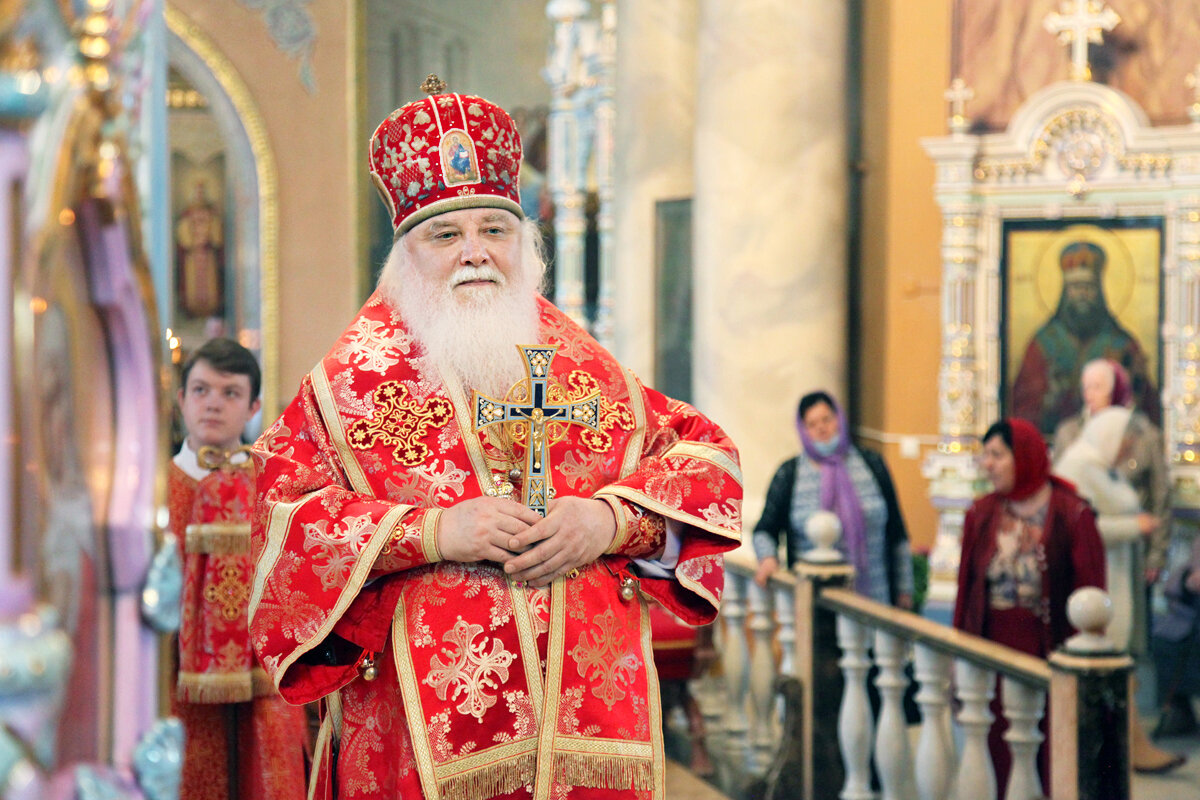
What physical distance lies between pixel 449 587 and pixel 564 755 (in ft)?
1.02

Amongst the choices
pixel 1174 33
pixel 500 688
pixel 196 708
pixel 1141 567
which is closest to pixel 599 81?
pixel 1174 33

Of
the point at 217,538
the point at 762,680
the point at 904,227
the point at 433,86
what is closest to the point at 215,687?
the point at 217,538

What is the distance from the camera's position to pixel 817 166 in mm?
7781

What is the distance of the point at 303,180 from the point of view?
39.2ft

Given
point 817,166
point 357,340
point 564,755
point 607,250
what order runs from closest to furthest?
point 564,755 < point 357,340 < point 817,166 < point 607,250

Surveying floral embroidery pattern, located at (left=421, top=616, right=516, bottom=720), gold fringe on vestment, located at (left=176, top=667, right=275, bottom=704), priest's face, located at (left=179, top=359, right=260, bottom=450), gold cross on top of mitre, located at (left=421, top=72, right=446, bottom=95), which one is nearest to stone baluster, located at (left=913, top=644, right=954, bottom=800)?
gold fringe on vestment, located at (left=176, top=667, right=275, bottom=704)

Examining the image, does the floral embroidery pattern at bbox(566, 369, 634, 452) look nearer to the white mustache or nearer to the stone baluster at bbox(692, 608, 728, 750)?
the white mustache

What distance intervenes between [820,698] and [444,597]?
274 centimetres

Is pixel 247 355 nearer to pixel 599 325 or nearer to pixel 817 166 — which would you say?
pixel 817 166

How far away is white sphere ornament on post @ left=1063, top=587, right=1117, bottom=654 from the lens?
141 inches

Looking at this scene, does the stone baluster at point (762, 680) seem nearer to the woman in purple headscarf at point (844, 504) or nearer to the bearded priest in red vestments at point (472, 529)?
the woman in purple headscarf at point (844, 504)

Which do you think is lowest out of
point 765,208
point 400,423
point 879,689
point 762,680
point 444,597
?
point 762,680

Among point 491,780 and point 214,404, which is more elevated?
point 214,404

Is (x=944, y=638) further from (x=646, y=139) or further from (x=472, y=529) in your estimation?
Result: (x=646, y=139)
